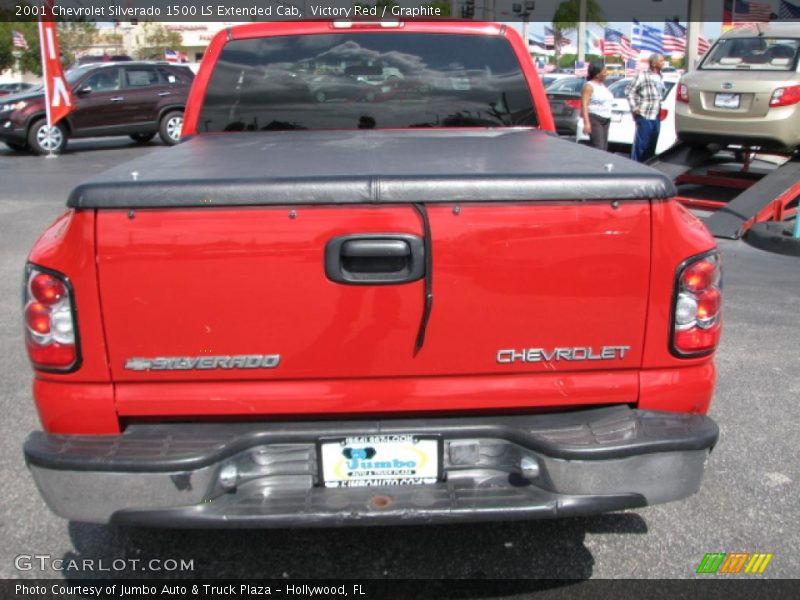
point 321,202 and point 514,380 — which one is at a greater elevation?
point 321,202

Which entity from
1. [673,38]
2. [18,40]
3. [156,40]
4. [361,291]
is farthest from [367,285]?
[156,40]

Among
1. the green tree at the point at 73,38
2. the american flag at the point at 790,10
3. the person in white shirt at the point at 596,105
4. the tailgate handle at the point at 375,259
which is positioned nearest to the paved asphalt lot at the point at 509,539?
the tailgate handle at the point at 375,259

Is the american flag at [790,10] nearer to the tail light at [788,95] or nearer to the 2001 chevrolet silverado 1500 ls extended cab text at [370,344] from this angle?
the tail light at [788,95]

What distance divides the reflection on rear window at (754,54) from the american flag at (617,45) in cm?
2379

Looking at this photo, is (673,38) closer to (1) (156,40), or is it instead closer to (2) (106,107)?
(2) (106,107)

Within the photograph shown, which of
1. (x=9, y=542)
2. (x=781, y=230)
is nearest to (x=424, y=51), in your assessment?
(x=9, y=542)

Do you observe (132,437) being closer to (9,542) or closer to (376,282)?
(376,282)

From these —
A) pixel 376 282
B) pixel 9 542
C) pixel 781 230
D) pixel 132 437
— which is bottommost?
pixel 781 230

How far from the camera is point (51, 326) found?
93.7 inches

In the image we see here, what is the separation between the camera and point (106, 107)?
1667cm

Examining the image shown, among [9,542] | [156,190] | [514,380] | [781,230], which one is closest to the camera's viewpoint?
[156,190]

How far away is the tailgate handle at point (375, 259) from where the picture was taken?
90.2 inches

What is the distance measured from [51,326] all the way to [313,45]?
2.51 m
